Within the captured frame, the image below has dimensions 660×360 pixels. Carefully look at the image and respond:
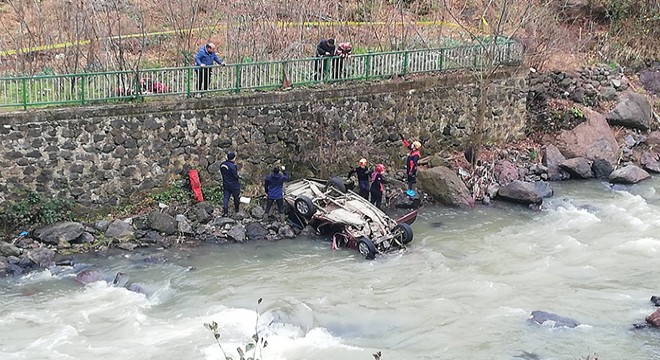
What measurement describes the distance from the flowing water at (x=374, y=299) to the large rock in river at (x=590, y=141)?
393 centimetres

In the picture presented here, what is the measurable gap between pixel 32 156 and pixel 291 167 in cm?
565

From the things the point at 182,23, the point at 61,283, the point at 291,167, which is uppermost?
the point at 182,23

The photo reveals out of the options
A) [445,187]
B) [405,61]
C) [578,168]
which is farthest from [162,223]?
[578,168]

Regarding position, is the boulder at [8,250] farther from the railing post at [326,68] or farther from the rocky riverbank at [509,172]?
the railing post at [326,68]

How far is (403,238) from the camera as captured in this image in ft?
51.4

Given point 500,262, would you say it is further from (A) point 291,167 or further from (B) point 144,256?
(B) point 144,256

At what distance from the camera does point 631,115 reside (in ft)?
73.9

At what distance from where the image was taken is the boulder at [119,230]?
15.5 meters

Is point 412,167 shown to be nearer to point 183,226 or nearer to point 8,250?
point 183,226

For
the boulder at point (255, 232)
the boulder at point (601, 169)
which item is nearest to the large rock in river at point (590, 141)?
the boulder at point (601, 169)

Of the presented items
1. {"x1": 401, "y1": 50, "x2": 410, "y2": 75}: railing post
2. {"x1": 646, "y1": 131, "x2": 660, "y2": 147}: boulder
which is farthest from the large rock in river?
{"x1": 401, "y1": 50, "x2": 410, "y2": 75}: railing post

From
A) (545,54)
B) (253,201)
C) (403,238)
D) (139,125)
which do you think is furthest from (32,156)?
(545,54)

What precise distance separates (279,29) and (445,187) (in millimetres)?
6157

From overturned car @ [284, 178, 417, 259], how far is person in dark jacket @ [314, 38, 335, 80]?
9.23 feet
